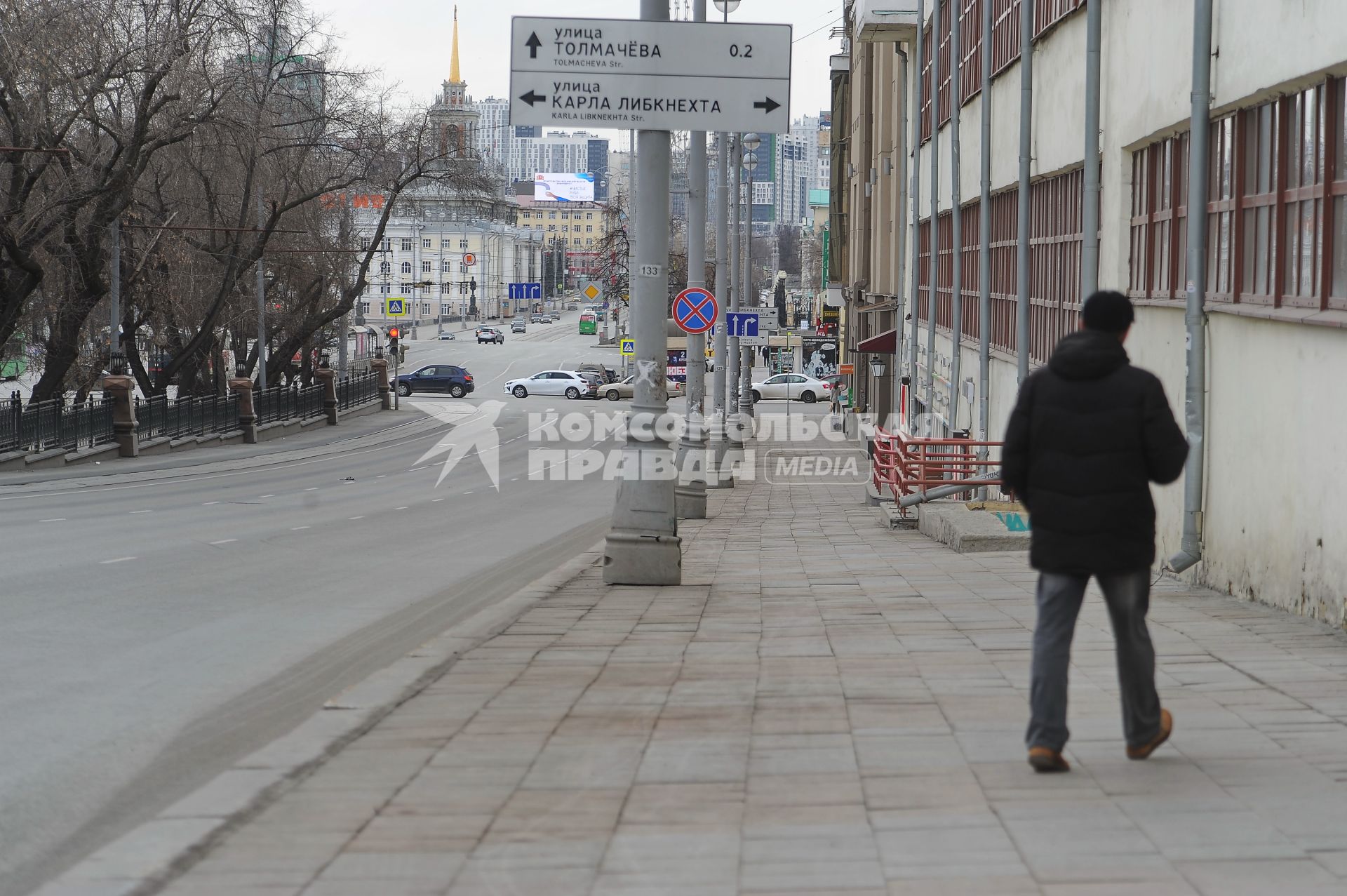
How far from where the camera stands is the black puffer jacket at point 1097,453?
5141 millimetres

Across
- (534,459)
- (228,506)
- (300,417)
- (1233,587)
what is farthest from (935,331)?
(300,417)

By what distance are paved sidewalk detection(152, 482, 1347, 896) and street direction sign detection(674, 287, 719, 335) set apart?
14.8 metres

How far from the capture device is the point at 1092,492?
203 inches

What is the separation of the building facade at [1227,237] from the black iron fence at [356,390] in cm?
4039

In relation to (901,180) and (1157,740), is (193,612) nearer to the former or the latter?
(1157,740)

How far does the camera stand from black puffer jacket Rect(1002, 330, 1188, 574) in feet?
16.9

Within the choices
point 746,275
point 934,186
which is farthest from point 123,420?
point 934,186

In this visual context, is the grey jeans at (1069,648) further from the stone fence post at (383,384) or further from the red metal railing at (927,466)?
the stone fence post at (383,384)

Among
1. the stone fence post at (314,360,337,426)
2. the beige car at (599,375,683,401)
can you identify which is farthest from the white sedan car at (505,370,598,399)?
the stone fence post at (314,360,337,426)

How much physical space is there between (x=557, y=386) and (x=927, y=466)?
54.3 meters

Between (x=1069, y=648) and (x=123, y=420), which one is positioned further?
(x=123, y=420)

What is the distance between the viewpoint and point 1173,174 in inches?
529

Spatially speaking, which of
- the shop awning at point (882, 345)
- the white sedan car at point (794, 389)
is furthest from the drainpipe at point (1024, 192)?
the white sedan car at point (794, 389)

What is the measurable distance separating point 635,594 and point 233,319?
4508cm
